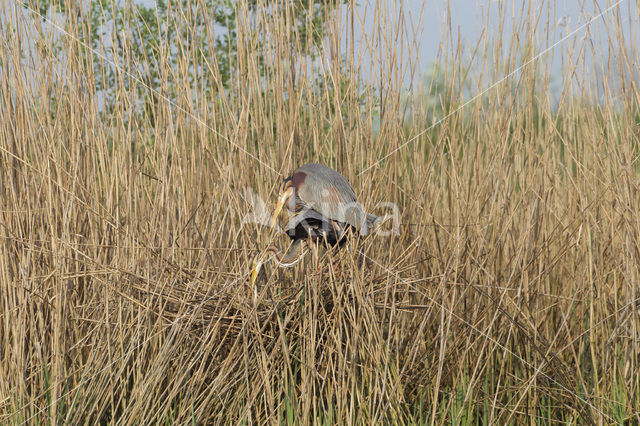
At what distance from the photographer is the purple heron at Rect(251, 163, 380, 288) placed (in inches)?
47.1

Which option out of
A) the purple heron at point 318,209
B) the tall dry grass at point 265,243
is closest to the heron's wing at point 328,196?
the purple heron at point 318,209

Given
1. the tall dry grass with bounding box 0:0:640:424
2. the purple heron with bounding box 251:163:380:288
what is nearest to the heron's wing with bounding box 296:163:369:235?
the purple heron with bounding box 251:163:380:288

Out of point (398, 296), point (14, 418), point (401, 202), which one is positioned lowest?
point (14, 418)

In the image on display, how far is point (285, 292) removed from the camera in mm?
1591

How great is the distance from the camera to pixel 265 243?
156 cm

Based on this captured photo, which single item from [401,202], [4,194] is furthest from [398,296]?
[4,194]

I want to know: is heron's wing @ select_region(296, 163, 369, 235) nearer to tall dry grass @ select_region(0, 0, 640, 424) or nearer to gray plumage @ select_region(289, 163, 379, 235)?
gray plumage @ select_region(289, 163, 379, 235)

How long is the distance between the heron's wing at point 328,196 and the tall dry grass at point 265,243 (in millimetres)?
219

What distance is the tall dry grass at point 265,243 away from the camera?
4.88 ft

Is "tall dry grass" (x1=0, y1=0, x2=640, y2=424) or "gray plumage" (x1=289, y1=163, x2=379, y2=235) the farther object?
"tall dry grass" (x1=0, y1=0, x2=640, y2=424)

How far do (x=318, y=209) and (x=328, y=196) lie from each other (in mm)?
32

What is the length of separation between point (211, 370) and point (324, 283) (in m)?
0.41

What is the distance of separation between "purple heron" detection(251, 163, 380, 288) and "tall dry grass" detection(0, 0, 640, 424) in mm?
158

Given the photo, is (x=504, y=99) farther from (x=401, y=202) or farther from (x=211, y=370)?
(x=211, y=370)
